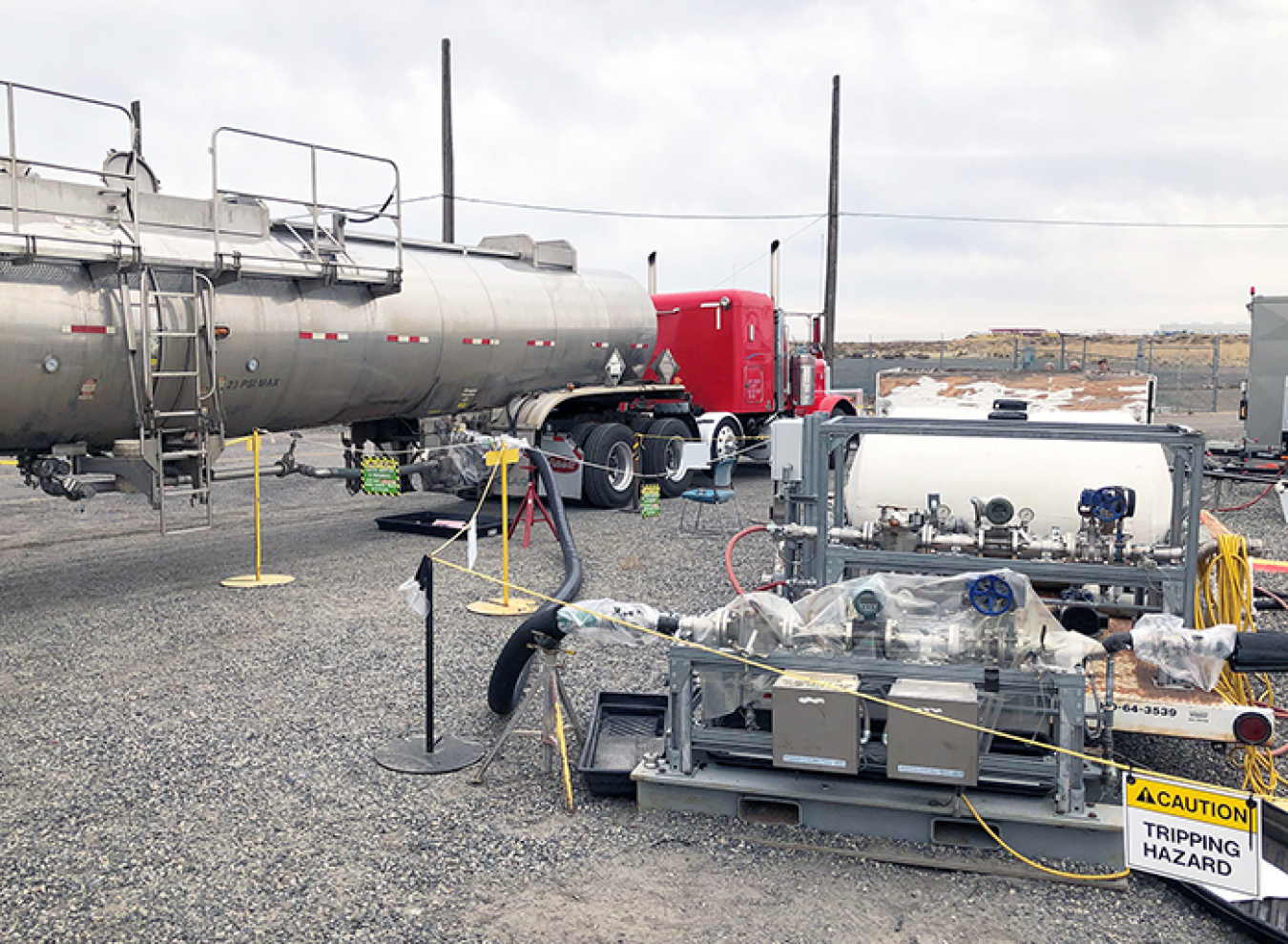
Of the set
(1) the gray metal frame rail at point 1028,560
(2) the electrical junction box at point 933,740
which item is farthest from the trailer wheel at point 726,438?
(2) the electrical junction box at point 933,740

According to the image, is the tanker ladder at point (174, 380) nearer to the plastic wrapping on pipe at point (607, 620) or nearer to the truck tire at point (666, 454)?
the plastic wrapping on pipe at point (607, 620)

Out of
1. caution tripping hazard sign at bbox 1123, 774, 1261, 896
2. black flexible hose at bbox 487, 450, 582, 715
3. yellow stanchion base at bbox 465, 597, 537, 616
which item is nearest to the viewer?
caution tripping hazard sign at bbox 1123, 774, 1261, 896

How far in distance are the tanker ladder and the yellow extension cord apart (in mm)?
7100

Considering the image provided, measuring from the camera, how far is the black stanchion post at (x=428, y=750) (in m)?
4.92

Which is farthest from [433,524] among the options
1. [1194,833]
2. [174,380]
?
[1194,833]

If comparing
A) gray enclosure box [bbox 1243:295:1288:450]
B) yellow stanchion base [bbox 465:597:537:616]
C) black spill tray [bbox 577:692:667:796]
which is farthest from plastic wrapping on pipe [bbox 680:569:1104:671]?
gray enclosure box [bbox 1243:295:1288:450]

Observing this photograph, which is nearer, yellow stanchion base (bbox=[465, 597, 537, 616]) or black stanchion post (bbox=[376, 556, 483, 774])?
black stanchion post (bbox=[376, 556, 483, 774])

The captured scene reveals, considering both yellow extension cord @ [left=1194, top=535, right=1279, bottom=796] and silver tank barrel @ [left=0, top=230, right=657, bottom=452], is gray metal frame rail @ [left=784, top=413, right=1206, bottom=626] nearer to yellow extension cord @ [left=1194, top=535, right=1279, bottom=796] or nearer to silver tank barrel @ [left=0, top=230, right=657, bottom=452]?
yellow extension cord @ [left=1194, top=535, right=1279, bottom=796]

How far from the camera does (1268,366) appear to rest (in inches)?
599

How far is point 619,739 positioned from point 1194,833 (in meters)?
2.53

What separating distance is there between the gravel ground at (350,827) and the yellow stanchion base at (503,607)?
106 millimetres

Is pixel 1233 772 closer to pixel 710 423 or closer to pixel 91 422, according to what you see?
pixel 91 422

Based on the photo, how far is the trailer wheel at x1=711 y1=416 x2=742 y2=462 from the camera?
47.9 ft

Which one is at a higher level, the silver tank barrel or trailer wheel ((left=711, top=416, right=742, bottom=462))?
the silver tank barrel
